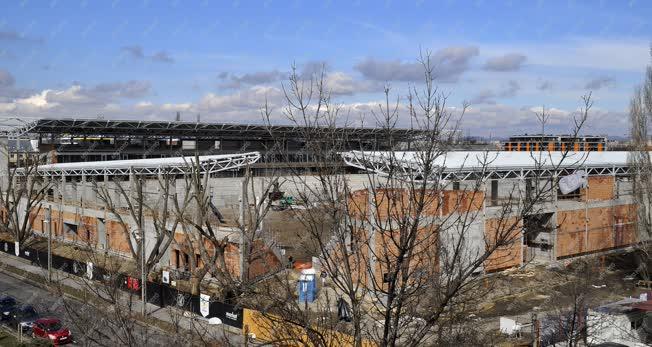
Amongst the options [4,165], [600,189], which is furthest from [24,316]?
[4,165]

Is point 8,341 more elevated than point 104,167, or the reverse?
point 104,167

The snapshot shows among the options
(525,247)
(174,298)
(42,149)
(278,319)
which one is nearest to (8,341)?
(174,298)

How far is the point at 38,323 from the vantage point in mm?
17156

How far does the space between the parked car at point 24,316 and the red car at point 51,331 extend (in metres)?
0.40

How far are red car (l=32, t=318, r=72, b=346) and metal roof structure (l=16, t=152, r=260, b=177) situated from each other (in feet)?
40.8

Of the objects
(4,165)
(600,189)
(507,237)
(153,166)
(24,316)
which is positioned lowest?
(24,316)

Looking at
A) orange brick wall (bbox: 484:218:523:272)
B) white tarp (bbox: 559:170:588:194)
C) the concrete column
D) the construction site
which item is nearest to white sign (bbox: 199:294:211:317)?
the construction site

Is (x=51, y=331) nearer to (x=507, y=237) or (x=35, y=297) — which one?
(x=35, y=297)

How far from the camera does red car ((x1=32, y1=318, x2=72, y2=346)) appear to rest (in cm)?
1686

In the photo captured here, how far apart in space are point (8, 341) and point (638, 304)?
57.2 ft

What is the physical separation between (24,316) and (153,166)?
14.3 meters

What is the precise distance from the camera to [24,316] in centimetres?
1827

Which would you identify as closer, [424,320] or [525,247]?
[424,320]

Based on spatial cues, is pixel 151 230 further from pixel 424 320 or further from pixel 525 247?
pixel 424 320
